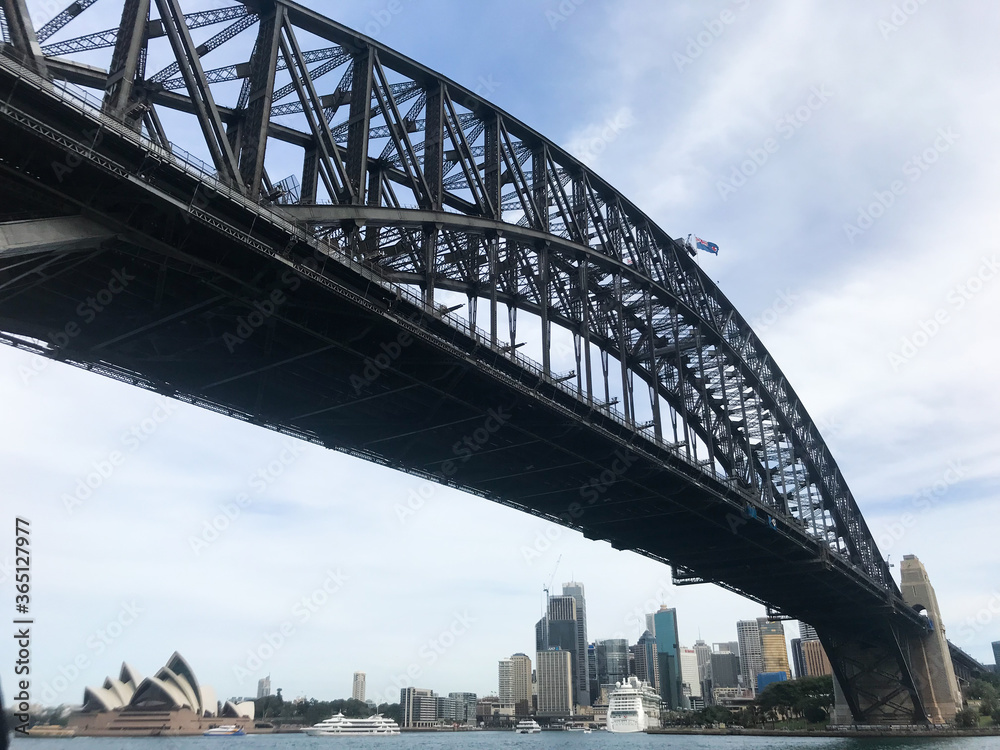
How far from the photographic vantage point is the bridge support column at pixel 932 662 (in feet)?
280

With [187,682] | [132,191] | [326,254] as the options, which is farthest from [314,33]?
[187,682]

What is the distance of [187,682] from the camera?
10512 cm

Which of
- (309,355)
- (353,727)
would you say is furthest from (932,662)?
(353,727)

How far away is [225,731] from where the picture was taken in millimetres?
134125

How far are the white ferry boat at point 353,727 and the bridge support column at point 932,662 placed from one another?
103 m

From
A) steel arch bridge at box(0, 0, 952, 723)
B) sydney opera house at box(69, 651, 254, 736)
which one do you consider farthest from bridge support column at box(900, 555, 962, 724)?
sydney opera house at box(69, 651, 254, 736)

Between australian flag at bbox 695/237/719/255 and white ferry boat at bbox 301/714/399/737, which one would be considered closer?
australian flag at bbox 695/237/719/255

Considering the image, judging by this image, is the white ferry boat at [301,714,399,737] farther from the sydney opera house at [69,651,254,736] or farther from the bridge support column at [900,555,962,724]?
the bridge support column at [900,555,962,724]

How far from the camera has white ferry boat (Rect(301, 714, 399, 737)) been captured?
154 metres

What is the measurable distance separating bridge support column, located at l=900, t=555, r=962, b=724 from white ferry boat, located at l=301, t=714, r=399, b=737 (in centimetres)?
10346

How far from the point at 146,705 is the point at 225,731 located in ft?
122

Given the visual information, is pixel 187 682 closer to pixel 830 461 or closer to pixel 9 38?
pixel 830 461

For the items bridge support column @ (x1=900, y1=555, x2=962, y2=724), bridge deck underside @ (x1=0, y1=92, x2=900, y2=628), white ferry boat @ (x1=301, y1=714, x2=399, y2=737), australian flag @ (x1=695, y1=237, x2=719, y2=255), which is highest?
australian flag @ (x1=695, y1=237, x2=719, y2=255)

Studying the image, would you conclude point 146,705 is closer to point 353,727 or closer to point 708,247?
point 353,727
